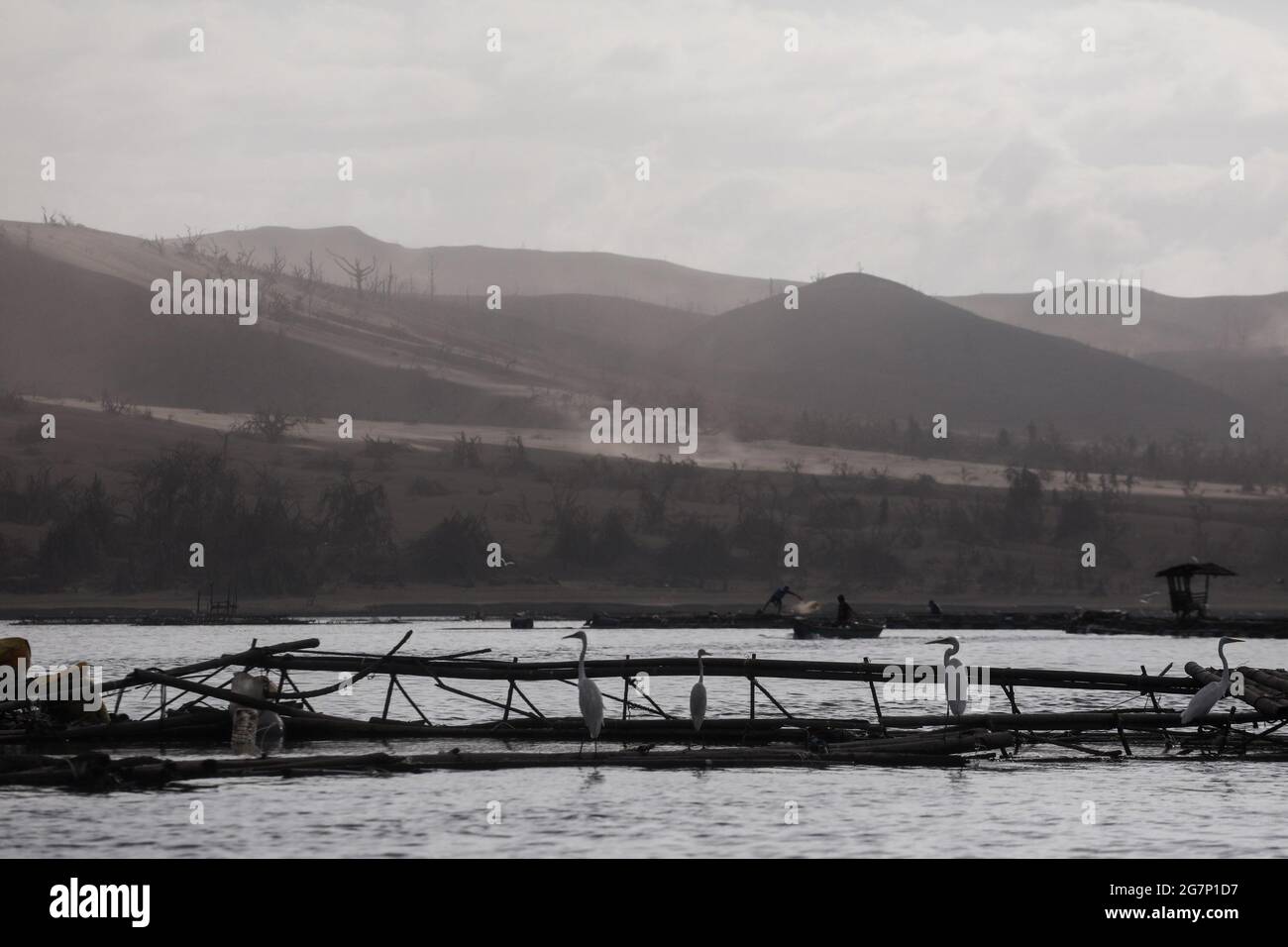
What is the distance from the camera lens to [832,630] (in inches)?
4567

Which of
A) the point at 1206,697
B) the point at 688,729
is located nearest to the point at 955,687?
the point at 1206,697

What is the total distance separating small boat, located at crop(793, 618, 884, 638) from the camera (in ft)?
373

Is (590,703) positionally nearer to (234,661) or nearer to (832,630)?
(234,661)

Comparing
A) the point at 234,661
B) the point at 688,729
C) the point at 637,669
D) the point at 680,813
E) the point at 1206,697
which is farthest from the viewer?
the point at 637,669

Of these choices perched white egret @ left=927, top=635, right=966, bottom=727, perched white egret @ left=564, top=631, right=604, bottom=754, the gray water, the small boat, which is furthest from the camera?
the small boat

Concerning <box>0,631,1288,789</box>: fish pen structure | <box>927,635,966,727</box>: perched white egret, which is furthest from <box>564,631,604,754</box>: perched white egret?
<box>927,635,966,727</box>: perched white egret

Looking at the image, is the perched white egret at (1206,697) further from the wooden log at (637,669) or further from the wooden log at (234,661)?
the wooden log at (234,661)

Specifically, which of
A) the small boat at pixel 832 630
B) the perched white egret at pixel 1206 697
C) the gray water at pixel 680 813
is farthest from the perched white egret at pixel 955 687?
the small boat at pixel 832 630

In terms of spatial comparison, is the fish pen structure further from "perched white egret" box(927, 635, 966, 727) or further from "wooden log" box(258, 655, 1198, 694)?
"perched white egret" box(927, 635, 966, 727)

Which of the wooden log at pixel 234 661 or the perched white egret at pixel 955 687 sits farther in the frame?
the wooden log at pixel 234 661

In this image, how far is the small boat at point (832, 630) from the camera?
113812mm
